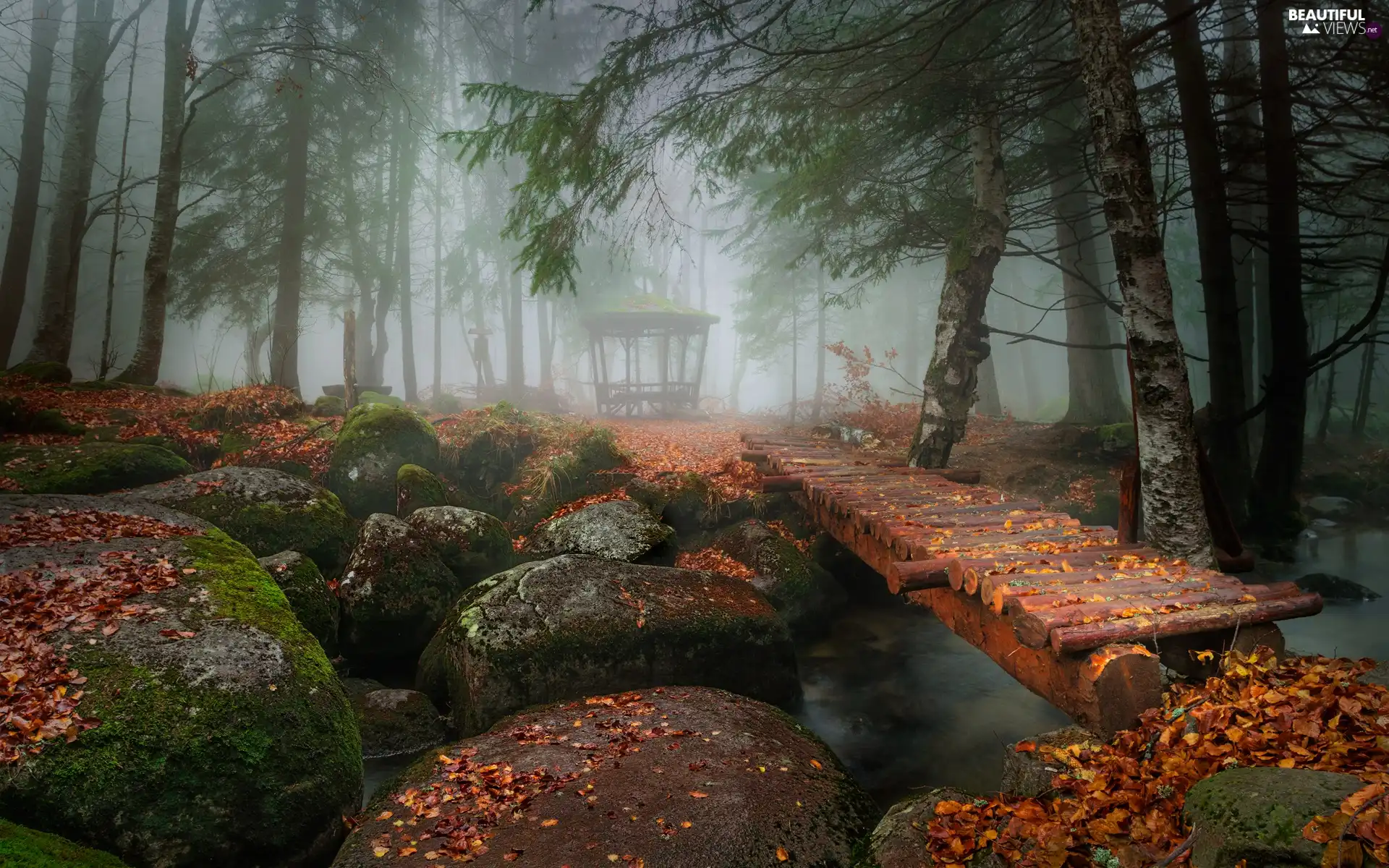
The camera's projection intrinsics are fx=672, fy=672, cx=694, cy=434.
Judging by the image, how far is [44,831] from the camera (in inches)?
122

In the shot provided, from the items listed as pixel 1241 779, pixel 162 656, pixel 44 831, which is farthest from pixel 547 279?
pixel 1241 779

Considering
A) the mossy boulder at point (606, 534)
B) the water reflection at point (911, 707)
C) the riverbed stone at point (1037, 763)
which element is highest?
the mossy boulder at point (606, 534)

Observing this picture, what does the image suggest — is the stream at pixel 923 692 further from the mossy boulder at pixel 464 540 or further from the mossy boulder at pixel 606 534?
the mossy boulder at pixel 464 540

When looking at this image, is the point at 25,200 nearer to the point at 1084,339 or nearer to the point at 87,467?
the point at 87,467

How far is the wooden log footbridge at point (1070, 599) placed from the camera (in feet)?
12.1

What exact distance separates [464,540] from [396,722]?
7.88 ft

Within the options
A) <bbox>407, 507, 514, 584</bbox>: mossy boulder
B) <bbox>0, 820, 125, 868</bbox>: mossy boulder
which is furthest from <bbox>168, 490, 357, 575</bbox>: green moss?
<bbox>0, 820, 125, 868</bbox>: mossy boulder

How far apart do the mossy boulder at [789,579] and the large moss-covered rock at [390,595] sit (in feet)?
12.2

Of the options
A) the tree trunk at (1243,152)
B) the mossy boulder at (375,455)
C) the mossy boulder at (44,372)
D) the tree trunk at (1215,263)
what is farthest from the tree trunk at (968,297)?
the mossy boulder at (44,372)

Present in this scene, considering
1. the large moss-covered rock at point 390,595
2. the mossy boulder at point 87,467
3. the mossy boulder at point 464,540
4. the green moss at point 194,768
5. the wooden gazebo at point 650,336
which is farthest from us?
the wooden gazebo at point 650,336

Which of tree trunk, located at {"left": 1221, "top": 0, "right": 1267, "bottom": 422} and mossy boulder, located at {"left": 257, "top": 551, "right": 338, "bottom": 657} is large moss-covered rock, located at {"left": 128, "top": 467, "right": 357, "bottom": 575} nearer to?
mossy boulder, located at {"left": 257, "top": 551, "right": 338, "bottom": 657}

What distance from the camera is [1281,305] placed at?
9.43 m

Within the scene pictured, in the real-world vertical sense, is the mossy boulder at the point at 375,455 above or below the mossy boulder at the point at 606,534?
above

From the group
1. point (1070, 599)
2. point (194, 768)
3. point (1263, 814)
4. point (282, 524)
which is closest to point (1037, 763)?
point (1070, 599)
